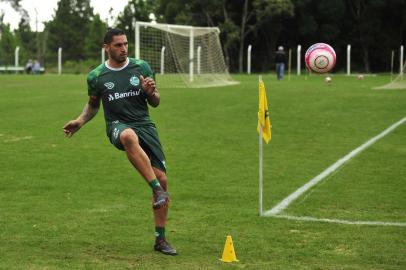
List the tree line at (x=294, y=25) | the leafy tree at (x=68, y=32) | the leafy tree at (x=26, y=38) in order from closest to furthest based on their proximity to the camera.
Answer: the tree line at (x=294, y=25)
the leafy tree at (x=68, y=32)
the leafy tree at (x=26, y=38)

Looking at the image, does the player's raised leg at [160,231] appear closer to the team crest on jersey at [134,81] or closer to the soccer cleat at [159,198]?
the soccer cleat at [159,198]

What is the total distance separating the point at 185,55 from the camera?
3834 cm

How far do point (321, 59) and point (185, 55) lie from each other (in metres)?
28.7

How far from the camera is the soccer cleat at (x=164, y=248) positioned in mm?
6914

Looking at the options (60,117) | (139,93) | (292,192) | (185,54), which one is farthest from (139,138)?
(185,54)

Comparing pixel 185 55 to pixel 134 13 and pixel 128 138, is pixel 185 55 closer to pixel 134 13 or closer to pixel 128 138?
pixel 128 138

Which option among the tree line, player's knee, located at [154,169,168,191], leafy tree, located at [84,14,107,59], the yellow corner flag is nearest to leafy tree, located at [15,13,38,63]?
leafy tree, located at [84,14,107,59]

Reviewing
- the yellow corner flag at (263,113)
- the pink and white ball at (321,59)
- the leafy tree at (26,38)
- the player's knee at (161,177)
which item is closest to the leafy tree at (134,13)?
the leafy tree at (26,38)

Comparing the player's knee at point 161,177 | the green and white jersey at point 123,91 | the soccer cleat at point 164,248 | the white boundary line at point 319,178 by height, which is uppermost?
the green and white jersey at point 123,91

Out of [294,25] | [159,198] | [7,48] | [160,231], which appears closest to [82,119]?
[159,198]

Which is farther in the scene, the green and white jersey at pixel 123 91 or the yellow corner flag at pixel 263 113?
the yellow corner flag at pixel 263 113

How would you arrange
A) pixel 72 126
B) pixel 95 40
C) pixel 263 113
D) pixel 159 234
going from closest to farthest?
1. pixel 159 234
2. pixel 72 126
3. pixel 263 113
4. pixel 95 40

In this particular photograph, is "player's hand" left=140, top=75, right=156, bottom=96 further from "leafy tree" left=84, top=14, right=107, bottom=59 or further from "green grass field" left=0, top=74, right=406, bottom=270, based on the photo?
"leafy tree" left=84, top=14, right=107, bottom=59

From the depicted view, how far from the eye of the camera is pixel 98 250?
7.05m
